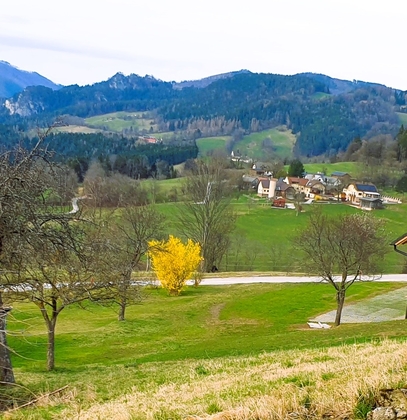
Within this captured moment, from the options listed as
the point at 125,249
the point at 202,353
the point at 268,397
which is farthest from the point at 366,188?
the point at 268,397

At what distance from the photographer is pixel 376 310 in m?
32.9

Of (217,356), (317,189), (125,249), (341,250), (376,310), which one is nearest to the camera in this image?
(217,356)

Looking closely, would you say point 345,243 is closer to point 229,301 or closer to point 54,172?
point 229,301

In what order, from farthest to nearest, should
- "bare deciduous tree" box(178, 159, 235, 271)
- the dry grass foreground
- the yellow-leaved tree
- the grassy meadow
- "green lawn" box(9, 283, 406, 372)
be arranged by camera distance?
"bare deciduous tree" box(178, 159, 235, 271) → the yellow-leaved tree → "green lawn" box(9, 283, 406, 372) → the grassy meadow → the dry grass foreground

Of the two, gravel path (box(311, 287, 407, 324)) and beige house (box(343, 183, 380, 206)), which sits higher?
beige house (box(343, 183, 380, 206))

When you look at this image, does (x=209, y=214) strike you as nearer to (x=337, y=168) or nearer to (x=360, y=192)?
(x=360, y=192)

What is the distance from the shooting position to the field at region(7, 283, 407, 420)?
254 inches

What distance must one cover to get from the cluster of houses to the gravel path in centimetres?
5746

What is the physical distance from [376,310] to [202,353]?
761 inches

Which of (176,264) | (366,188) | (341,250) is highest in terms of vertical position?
(366,188)

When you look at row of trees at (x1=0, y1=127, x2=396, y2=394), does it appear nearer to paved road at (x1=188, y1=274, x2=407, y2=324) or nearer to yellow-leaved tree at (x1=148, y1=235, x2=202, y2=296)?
paved road at (x1=188, y1=274, x2=407, y2=324)

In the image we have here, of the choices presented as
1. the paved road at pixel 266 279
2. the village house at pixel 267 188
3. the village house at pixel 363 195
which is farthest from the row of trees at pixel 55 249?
the village house at pixel 267 188

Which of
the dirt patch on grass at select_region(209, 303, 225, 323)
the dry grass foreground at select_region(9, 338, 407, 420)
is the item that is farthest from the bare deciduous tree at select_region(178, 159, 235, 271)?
the dry grass foreground at select_region(9, 338, 407, 420)

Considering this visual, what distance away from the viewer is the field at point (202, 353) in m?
6.45
